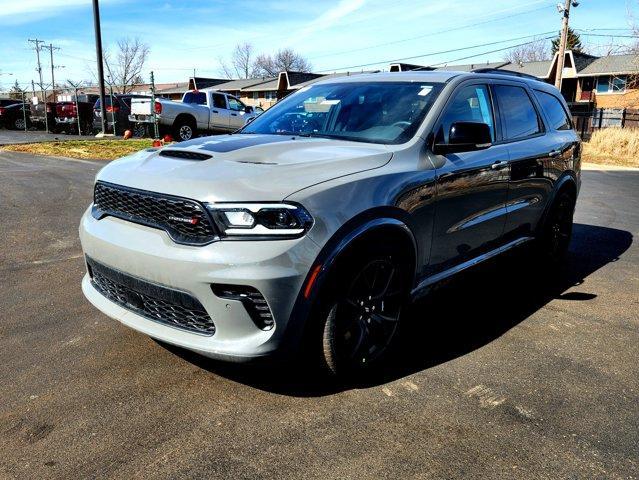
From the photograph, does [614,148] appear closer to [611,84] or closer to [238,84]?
[611,84]

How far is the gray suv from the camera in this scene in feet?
8.75

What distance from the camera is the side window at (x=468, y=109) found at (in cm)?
373

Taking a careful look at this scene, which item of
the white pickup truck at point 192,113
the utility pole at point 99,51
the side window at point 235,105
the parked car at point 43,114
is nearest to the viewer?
the white pickup truck at point 192,113

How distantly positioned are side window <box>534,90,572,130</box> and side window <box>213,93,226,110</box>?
15002 millimetres

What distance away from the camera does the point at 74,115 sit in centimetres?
2450

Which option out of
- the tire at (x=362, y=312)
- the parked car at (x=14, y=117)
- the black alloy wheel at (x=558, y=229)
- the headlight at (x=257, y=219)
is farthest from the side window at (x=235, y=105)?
the headlight at (x=257, y=219)

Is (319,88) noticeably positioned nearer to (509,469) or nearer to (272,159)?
(272,159)

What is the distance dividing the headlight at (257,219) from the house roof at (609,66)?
159 feet

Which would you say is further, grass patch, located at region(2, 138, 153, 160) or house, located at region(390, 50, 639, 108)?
house, located at region(390, 50, 639, 108)

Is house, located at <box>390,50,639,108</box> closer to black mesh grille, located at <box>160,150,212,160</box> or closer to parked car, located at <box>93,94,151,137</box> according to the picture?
parked car, located at <box>93,94,151,137</box>

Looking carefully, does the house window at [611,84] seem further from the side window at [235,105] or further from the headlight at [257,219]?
the headlight at [257,219]

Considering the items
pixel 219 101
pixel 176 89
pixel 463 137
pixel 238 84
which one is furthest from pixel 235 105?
pixel 176 89

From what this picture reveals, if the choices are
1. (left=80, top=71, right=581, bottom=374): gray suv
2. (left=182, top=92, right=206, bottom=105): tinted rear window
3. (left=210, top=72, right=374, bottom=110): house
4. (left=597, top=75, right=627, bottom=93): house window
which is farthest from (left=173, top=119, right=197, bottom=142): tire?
(left=210, top=72, right=374, bottom=110): house

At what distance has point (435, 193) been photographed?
11.4 feet
